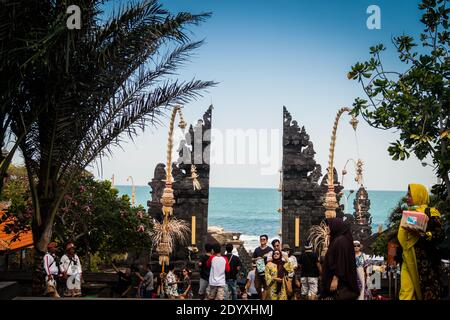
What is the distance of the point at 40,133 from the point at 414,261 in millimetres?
6441

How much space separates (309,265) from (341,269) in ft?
12.0

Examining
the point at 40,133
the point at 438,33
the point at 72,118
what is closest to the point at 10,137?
the point at 40,133

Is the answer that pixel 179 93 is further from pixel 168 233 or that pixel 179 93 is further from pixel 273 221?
pixel 273 221

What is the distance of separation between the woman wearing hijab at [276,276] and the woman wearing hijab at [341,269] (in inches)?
Answer: 79.7

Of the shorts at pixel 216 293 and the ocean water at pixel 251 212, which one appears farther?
the ocean water at pixel 251 212

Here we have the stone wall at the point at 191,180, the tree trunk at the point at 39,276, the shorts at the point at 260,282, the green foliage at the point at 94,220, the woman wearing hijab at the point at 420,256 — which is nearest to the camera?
the woman wearing hijab at the point at 420,256

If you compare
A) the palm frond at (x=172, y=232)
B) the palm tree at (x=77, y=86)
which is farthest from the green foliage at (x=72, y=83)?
the palm frond at (x=172, y=232)

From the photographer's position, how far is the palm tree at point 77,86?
928cm

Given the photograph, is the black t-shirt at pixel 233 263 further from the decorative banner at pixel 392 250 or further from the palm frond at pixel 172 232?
the palm frond at pixel 172 232

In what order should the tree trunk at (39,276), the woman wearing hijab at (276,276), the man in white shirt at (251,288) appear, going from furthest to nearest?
1. the man in white shirt at (251,288)
2. the tree trunk at (39,276)
3. the woman wearing hijab at (276,276)

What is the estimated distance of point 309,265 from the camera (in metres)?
10.7

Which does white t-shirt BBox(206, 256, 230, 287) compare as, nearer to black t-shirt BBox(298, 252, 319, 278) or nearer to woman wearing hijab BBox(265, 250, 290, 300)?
woman wearing hijab BBox(265, 250, 290, 300)

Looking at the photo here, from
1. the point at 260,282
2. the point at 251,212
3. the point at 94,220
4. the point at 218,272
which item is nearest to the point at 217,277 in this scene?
the point at 218,272

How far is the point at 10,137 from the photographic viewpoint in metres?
10.2
